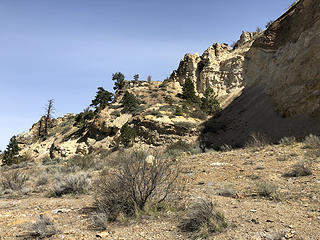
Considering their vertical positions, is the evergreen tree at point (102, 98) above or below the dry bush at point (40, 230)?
above

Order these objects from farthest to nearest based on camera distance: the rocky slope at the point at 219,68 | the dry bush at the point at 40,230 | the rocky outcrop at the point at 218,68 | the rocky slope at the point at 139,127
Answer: the rocky outcrop at the point at 218,68 < the rocky slope at the point at 219,68 < the rocky slope at the point at 139,127 < the dry bush at the point at 40,230

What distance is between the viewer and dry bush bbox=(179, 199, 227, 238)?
3.57 m

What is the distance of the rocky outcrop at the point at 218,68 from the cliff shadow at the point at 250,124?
6193 mm

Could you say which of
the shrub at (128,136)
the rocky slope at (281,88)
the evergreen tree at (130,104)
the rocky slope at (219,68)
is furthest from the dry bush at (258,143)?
the evergreen tree at (130,104)

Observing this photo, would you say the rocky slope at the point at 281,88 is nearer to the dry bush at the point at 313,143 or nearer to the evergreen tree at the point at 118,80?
the dry bush at the point at 313,143

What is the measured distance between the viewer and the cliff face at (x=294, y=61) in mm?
13383

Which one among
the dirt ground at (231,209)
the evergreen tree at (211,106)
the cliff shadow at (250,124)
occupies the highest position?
the evergreen tree at (211,106)

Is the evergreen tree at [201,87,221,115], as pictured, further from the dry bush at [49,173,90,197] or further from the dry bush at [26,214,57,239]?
the dry bush at [26,214,57,239]

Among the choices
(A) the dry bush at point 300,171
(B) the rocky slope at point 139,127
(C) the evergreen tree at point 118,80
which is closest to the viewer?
(A) the dry bush at point 300,171

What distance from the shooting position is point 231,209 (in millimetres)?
4480

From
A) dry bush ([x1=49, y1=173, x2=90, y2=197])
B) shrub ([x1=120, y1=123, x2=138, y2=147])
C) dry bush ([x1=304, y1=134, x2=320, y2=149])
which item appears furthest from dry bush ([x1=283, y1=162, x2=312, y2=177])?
shrub ([x1=120, y1=123, x2=138, y2=147])

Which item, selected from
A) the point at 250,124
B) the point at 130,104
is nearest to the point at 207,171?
the point at 250,124

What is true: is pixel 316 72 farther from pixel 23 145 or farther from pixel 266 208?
pixel 23 145

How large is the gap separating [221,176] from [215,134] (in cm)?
1213
